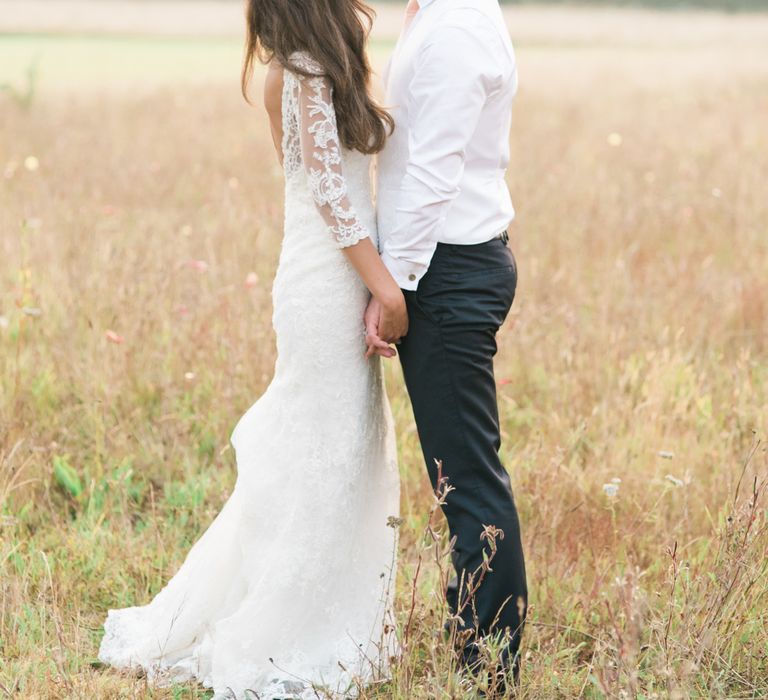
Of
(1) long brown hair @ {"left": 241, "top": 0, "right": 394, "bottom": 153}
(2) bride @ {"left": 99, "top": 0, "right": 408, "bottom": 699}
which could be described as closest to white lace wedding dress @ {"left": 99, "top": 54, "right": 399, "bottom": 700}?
(2) bride @ {"left": 99, "top": 0, "right": 408, "bottom": 699}

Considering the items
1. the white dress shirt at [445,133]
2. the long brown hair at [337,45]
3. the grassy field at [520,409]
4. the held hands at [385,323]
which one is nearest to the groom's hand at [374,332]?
the held hands at [385,323]

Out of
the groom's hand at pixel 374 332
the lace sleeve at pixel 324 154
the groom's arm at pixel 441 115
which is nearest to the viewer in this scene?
the groom's arm at pixel 441 115

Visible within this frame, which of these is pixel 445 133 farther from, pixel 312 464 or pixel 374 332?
pixel 312 464

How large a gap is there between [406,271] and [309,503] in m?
0.69

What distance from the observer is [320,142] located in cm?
252

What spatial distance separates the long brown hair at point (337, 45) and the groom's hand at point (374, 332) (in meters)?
0.39

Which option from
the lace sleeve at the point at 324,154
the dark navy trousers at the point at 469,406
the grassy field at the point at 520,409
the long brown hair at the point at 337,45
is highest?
the long brown hair at the point at 337,45

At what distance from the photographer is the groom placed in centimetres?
240

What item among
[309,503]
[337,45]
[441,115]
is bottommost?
[309,503]

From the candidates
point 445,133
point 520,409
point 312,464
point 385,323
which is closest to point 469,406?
point 385,323

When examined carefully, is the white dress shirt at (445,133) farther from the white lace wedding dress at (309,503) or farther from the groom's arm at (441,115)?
the white lace wedding dress at (309,503)

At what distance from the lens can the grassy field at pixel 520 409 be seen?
271cm

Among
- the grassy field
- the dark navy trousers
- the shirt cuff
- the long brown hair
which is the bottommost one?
the grassy field

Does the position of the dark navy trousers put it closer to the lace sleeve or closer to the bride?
the bride
